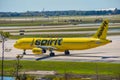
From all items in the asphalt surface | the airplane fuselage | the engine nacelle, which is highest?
the airplane fuselage

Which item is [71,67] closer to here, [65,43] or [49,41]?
[65,43]

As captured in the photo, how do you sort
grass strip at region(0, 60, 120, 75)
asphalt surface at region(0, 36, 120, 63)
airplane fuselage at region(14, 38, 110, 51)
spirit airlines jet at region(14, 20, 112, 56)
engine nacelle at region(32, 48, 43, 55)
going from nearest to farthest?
1. grass strip at region(0, 60, 120, 75)
2. asphalt surface at region(0, 36, 120, 63)
3. airplane fuselage at region(14, 38, 110, 51)
4. spirit airlines jet at region(14, 20, 112, 56)
5. engine nacelle at region(32, 48, 43, 55)

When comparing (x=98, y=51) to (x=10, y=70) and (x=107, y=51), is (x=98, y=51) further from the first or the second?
(x=10, y=70)

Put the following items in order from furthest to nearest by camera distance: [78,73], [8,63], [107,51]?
[107,51] < [8,63] < [78,73]

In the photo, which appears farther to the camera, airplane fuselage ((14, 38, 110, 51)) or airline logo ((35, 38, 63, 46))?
airline logo ((35, 38, 63, 46))

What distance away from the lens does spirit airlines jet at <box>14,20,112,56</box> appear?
95.9 m

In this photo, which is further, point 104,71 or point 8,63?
point 8,63

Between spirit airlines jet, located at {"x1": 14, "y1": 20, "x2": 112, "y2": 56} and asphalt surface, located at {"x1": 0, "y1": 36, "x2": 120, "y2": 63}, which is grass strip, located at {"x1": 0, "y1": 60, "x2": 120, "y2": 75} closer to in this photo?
asphalt surface, located at {"x1": 0, "y1": 36, "x2": 120, "y2": 63}

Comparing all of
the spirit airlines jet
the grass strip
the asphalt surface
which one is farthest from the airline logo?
the grass strip

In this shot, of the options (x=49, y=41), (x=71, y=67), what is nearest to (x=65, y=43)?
(x=49, y=41)

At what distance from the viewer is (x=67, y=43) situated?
99000 millimetres

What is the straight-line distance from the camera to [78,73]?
7162 centimetres

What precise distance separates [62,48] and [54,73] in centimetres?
2781

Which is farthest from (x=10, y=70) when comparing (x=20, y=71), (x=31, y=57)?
(x=31, y=57)
